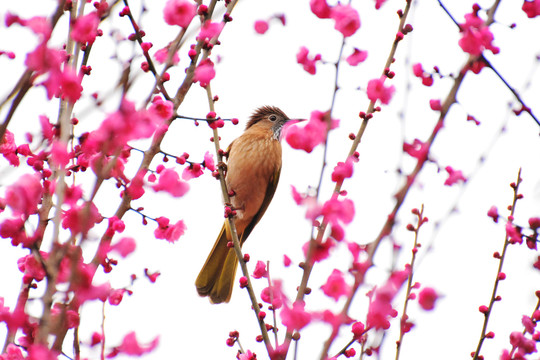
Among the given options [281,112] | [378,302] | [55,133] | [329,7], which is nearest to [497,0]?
[329,7]

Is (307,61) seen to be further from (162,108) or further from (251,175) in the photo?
(251,175)

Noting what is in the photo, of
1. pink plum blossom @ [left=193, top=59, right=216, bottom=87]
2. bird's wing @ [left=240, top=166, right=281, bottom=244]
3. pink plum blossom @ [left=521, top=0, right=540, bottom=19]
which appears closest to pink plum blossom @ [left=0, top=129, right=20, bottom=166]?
pink plum blossom @ [left=193, top=59, right=216, bottom=87]

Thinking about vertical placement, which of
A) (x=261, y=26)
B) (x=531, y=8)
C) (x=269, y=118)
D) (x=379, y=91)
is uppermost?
(x=269, y=118)

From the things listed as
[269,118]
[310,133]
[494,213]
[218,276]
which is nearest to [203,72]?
[310,133]

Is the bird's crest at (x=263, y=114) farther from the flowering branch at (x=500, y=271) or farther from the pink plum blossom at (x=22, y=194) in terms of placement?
the pink plum blossom at (x=22, y=194)

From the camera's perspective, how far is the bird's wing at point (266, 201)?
511 centimetres

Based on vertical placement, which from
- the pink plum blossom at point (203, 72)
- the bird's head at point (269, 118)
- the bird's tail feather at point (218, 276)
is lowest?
the pink plum blossom at point (203, 72)

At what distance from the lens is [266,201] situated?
520 cm

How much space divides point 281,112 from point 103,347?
4367 millimetres

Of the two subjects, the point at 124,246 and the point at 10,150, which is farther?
the point at 10,150

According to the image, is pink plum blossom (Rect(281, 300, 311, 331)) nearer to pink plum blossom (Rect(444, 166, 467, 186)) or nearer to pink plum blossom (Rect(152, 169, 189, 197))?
pink plum blossom (Rect(152, 169, 189, 197))

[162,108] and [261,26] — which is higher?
[261,26]

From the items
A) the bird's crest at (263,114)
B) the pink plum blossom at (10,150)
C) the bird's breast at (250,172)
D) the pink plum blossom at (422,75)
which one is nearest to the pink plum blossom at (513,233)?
the pink plum blossom at (422,75)

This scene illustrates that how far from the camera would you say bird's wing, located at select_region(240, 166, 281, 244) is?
511 centimetres
